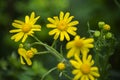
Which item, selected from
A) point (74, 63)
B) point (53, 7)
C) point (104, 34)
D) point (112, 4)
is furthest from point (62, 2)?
point (74, 63)

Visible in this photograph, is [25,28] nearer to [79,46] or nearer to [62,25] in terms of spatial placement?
[62,25]

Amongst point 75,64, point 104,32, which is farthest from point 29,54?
point 104,32

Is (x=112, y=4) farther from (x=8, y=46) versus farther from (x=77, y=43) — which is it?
(x=77, y=43)

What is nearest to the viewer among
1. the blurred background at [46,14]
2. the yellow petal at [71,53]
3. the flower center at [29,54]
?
the yellow petal at [71,53]

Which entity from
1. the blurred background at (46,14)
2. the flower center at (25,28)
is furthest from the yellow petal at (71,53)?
the blurred background at (46,14)

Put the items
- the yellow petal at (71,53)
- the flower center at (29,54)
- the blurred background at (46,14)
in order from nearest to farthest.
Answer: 1. the yellow petal at (71,53)
2. the flower center at (29,54)
3. the blurred background at (46,14)

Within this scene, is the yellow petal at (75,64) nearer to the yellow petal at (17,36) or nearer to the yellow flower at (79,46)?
the yellow flower at (79,46)

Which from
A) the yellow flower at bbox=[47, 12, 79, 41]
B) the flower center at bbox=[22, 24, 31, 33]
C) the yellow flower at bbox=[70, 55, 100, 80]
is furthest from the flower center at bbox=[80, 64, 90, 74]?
the flower center at bbox=[22, 24, 31, 33]

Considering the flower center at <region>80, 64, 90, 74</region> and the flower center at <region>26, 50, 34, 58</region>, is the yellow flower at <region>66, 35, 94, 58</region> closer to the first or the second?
the flower center at <region>80, 64, 90, 74</region>
